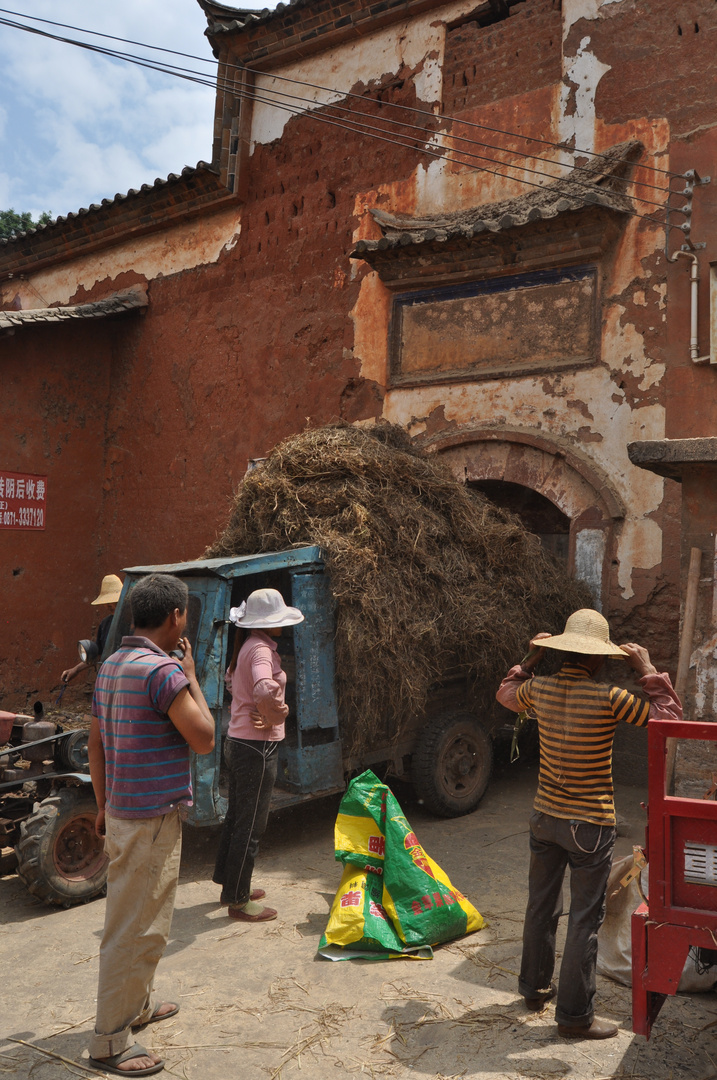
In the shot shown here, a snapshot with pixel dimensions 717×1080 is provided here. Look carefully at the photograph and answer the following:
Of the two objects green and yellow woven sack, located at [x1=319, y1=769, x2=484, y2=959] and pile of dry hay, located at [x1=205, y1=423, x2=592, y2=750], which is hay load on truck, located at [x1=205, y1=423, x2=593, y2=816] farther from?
green and yellow woven sack, located at [x1=319, y1=769, x2=484, y2=959]

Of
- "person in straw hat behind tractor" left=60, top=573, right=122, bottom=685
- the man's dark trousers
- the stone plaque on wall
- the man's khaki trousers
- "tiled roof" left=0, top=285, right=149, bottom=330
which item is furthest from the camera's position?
"tiled roof" left=0, top=285, right=149, bottom=330

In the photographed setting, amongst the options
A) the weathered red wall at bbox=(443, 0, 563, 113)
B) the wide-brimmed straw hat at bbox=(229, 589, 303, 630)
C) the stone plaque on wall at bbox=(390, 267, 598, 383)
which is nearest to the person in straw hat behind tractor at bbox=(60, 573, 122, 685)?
the wide-brimmed straw hat at bbox=(229, 589, 303, 630)

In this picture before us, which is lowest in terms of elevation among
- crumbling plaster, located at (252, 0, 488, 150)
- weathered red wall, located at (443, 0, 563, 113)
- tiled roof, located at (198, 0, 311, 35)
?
weathered red wall, located at (443, 0, 563, 113)

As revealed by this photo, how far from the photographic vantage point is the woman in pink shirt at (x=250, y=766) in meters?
4.36

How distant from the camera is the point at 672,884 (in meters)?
2.65

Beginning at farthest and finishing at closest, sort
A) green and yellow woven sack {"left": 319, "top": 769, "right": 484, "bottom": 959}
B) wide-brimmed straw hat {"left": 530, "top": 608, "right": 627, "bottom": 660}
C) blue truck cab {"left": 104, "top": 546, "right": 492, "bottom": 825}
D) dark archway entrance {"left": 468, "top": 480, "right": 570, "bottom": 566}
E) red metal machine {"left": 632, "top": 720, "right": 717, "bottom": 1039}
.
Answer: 1. dark archway entrance {"left": 468, "top": 480, "right": 570, "bottom": 566}
2. blue truck cab {"left": 104, "top": 546, "right": 492, "bottom": 825}
3. green and yellow woven sack {"left": 319, "top": 769, "right": 484, "bottom": 959}
4. wide-brimmed straw hat {"left": 530, "top": 608, "right": 627, "bottom": 660}
5. red metal machine {"left": 632, "top": 720, "right": 717, "bottom": 1039}

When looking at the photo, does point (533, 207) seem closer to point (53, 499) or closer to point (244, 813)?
point (244, 813)

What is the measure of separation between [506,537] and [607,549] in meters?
1.46

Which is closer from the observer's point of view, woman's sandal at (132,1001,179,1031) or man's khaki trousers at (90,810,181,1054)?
man's khaki trousers at (90,810,181,1054)

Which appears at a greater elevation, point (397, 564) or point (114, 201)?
point (114, 201)

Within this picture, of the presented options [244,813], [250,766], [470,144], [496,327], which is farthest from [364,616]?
[470,144]

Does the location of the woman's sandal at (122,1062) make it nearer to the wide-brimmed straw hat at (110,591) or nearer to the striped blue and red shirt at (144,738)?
the striped blue and red shirt at (144,738)

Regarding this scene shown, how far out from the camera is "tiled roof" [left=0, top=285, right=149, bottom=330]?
9.90 m

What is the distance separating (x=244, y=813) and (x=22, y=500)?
7688 millimetres
